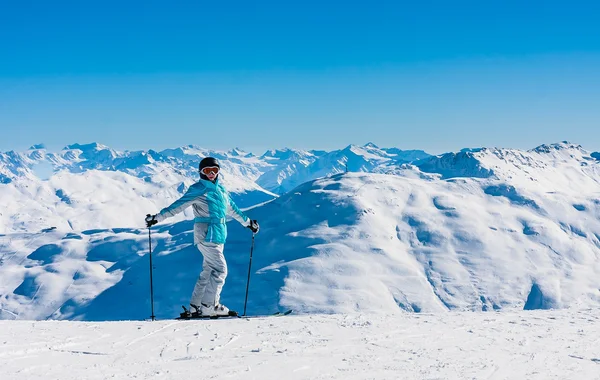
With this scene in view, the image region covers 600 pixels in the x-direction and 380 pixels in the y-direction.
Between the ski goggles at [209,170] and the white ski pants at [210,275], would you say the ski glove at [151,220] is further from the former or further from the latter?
the ski goggles at [209,170]

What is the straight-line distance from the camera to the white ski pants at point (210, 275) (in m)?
12.0

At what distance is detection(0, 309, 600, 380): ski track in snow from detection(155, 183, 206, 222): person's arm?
230 centimetres

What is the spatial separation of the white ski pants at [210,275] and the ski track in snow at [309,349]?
1310mm

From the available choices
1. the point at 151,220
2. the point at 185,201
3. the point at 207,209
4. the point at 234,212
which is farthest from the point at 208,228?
the point at 151,220

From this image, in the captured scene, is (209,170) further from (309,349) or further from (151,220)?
(309,349)

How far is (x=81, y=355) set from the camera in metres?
8.25

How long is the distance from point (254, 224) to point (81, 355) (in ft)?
19.4

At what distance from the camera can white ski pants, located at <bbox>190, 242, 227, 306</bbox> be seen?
12.0 meters

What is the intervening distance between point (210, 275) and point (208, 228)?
1.12 meters

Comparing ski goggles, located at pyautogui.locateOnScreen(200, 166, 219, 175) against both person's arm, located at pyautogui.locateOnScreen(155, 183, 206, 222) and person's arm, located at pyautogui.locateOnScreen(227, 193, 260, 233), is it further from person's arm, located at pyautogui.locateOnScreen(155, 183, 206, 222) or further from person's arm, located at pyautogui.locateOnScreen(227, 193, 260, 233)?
person's arm, located at pyautogui.locateOnScreen(227, 193, 260, 233)

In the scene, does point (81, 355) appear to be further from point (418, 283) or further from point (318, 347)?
point (418, 283)

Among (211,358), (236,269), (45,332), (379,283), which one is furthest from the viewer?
(236,269)

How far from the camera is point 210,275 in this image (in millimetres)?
12180

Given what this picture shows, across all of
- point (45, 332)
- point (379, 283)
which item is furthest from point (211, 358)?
point (379, 283)
